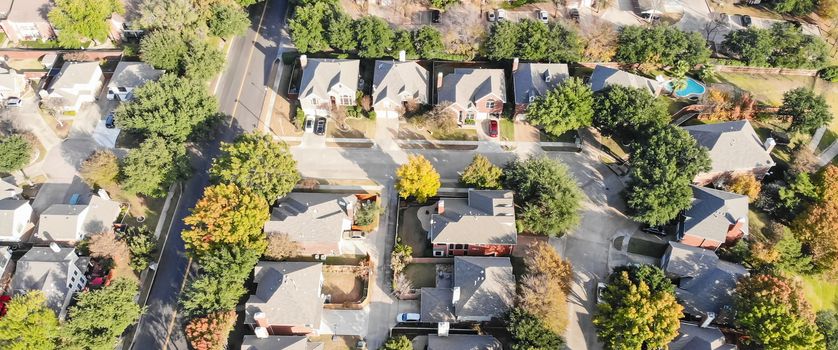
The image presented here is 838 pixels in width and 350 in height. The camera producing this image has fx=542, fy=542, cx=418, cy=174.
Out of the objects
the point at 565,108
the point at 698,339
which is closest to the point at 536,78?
the point at 565,108

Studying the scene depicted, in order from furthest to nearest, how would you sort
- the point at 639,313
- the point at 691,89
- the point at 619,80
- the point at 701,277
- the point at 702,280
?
the point at 691,89 < the point at 619,80 < the point at 701,277 < the point at 702,280 < the point at 639,313

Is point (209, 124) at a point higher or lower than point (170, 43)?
lower

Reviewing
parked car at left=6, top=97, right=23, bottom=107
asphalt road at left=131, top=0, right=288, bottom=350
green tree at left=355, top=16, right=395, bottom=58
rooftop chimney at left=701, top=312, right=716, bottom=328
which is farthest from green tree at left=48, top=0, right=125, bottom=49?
rooftop chimney at left=701, top=312, right=716, bottom=328

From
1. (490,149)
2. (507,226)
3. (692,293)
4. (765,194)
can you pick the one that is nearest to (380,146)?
(490,149)

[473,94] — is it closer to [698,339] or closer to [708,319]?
[708,319]

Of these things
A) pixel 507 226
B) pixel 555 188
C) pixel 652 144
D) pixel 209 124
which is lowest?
pixel 209 124

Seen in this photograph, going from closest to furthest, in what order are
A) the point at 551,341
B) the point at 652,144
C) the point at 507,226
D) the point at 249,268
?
the point at 551,341 < the point at 249,268 < the point at 507,226 < the point at 652,144

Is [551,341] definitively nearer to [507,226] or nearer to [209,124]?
[507,226]
